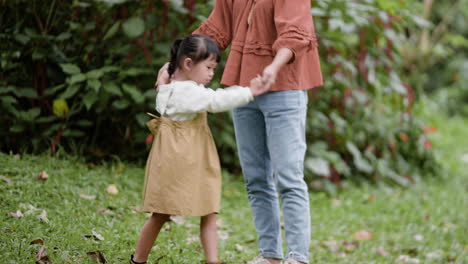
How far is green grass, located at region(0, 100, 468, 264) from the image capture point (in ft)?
8.87

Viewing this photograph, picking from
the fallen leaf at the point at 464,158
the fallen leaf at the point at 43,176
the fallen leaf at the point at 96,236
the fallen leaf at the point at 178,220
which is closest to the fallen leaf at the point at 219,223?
the fallen leaf at the point at 178,220

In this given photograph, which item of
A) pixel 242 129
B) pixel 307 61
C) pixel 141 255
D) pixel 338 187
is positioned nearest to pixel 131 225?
pixel 141 255

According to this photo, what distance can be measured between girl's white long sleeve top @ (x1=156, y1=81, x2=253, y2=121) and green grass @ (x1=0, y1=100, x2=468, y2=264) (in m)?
0.83

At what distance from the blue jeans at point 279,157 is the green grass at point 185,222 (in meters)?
0.56

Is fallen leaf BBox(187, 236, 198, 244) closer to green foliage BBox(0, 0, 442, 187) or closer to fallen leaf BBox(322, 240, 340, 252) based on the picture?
fallen leaf BBox(322, 240, 340, 252)

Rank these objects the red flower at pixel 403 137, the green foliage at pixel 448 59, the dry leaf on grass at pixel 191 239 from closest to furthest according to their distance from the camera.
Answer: the dry leaf on grass at pixel 191 239 → the red flower at pixel 403 137 → the green foliage at pixel 448 59

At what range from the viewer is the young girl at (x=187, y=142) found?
2.21 metres

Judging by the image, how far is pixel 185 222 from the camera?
345cm

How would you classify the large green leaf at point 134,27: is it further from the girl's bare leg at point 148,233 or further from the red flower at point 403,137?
the red flower at point 403,137

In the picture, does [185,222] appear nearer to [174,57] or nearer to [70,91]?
[70,91]

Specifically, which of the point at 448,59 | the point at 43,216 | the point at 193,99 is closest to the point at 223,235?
the point at 43,216

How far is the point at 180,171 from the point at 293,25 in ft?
2.55

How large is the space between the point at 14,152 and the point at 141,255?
6.05ft

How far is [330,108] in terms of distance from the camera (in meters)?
5.05
